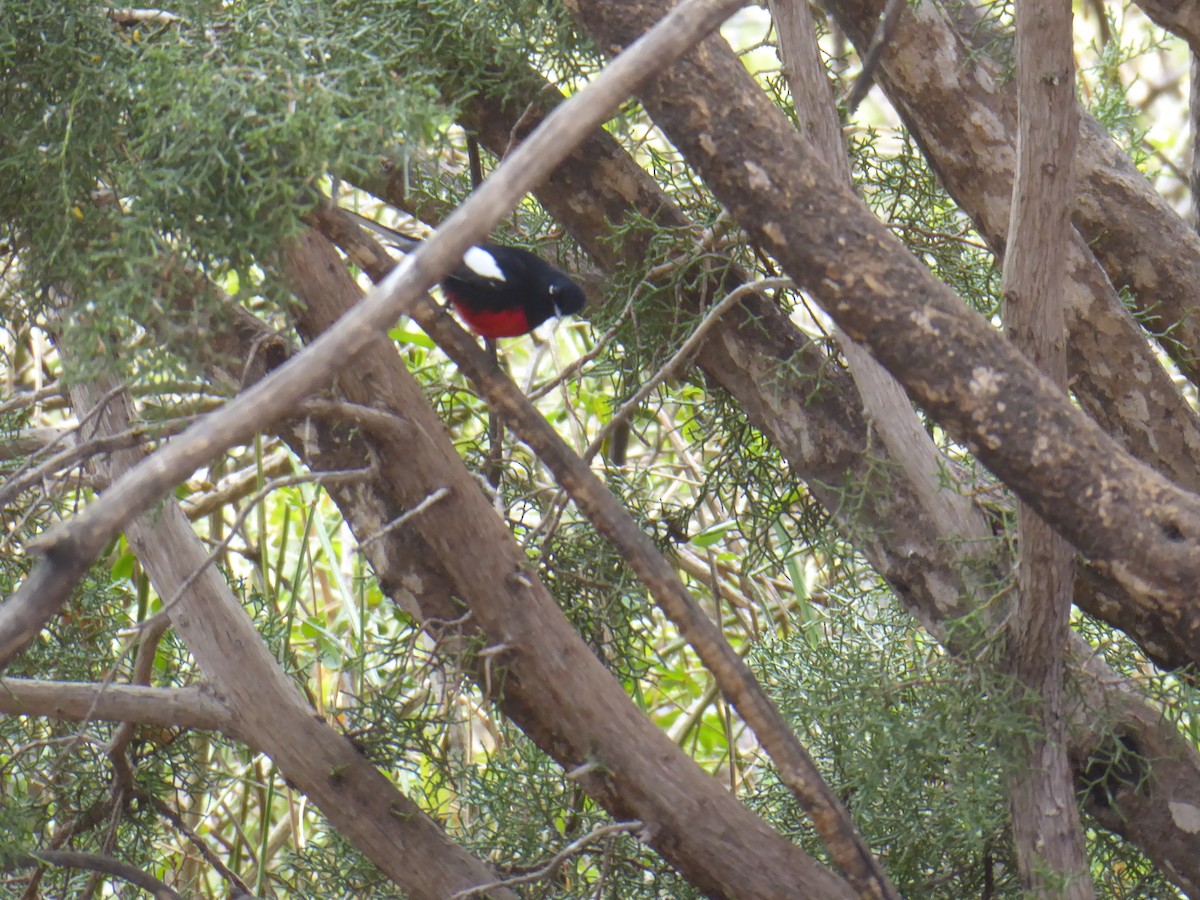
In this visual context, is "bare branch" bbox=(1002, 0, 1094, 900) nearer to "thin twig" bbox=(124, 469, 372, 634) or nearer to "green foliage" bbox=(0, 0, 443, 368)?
"green foliage" bbox=(0, 0, 443, 368)

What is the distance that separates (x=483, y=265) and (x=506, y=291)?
0.04m

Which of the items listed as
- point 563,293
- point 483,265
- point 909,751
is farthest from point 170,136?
point 909,751

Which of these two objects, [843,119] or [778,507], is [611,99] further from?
[778,507]

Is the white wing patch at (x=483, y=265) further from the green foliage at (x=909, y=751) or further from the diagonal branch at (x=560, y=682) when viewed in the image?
the green foliage at (x=909, y=751)

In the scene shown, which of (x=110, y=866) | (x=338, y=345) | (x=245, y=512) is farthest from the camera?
(x=110, y=866)

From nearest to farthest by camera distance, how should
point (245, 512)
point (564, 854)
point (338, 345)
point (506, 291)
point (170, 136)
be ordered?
point (338, 345)
point (170, 136)
point (245, 512)
point (564, 854)
point (506, 291)

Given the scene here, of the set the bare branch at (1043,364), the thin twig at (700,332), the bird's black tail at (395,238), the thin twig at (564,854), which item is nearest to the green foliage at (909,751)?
the bare branch at (1043,364)

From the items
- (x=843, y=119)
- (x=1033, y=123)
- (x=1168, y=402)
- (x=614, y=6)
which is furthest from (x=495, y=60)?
(x=1168, y=402)

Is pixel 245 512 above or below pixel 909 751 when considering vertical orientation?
above

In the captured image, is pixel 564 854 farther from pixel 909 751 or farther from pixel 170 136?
pixel 170 136

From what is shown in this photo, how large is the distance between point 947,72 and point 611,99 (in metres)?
0.70

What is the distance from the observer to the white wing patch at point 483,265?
4.10 ft

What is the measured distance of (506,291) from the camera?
1.28 m

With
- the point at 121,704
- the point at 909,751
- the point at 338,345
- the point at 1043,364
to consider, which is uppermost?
the point at 121,704
